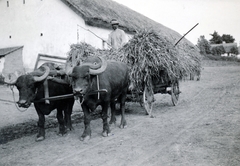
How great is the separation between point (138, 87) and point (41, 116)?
2.92 meters

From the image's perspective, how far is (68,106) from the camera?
610 cm

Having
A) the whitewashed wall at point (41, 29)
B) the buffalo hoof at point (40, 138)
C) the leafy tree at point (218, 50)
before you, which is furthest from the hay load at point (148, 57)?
the leafy tree at point (218, 50)

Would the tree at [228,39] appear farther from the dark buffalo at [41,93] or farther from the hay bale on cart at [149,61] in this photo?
the dark buffalo at [41,93]

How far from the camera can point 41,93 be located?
17.6 feet

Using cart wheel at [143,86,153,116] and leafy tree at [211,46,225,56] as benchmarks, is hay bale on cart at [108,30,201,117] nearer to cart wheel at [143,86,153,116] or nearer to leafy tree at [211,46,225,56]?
cart wheel at [143,86,153,116]

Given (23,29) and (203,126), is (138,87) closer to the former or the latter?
(203,126)

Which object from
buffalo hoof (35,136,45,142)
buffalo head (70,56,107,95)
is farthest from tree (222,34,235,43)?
buffalo hoof (35,136,45,142)

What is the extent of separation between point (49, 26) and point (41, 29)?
698mm

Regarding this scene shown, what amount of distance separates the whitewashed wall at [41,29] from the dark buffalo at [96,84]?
7.29 metres

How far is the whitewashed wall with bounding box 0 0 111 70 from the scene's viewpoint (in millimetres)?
13570

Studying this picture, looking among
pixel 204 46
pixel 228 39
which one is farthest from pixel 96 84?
pixel 228 39

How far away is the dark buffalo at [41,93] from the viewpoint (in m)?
4.96

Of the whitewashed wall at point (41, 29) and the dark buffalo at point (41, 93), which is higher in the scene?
the whitewashed wall at point (41, 29)

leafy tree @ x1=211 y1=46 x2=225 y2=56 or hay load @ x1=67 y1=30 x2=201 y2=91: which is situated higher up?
leafy tree @ x1=211 y1=46 x2=225 y2=56
